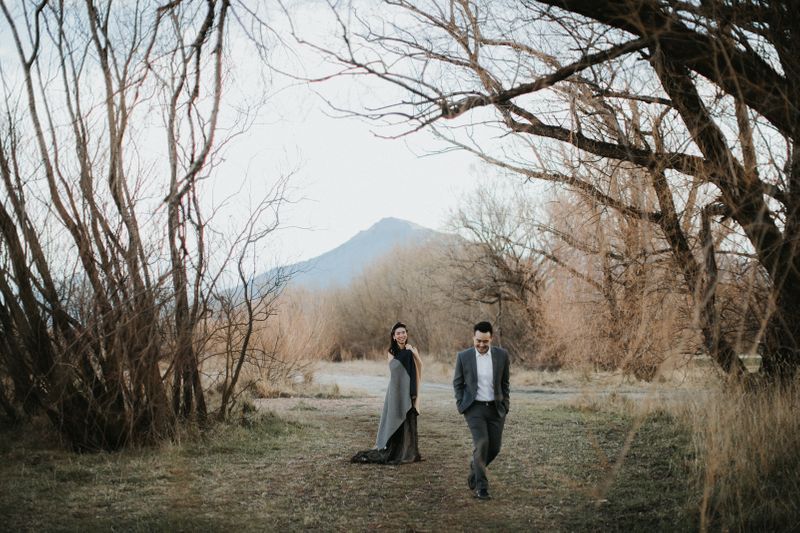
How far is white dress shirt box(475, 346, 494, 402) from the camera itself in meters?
6.48

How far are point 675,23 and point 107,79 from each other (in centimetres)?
662

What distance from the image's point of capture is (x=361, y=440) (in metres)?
10.8

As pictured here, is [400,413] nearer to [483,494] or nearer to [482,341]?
[483,494]

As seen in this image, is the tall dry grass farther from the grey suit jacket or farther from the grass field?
the grey suit jacket

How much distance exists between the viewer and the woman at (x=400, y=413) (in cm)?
888

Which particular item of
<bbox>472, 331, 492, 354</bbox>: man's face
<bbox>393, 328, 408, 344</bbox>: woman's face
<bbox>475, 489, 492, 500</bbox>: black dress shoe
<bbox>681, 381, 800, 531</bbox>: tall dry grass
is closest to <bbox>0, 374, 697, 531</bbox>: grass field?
<bbox>475, 489, 492, 500</bbox>: black dress shoe

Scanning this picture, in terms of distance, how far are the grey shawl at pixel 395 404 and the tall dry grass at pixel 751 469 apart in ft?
10.9

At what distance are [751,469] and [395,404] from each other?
4.30 metres

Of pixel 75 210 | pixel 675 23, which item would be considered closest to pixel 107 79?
pixel 75 210

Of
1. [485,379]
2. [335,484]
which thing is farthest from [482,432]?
[335,484]

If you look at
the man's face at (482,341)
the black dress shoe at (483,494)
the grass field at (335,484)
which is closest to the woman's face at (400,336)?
the grass field at (335,484)

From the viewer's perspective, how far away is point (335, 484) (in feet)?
24.3

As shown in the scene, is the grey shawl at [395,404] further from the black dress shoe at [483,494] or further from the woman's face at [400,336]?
the black dress shoe at [483,494]

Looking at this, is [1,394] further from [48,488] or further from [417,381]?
[417,381]
